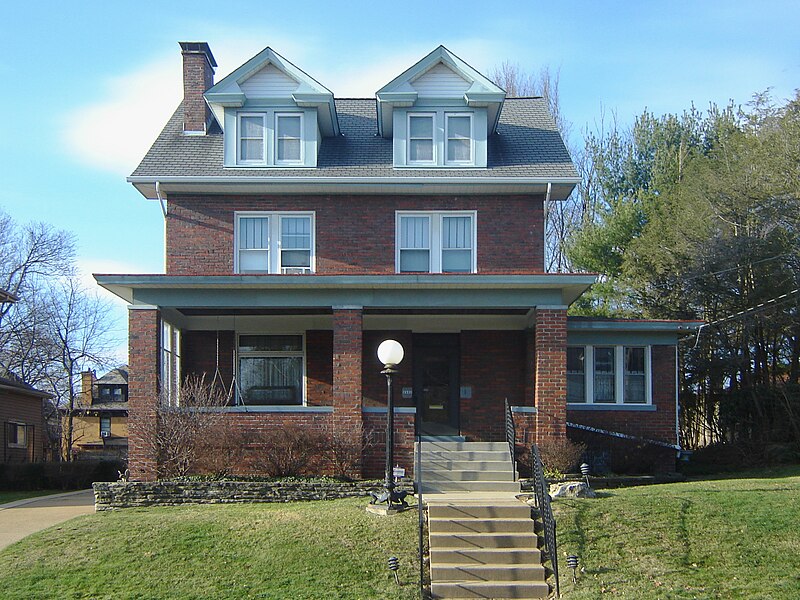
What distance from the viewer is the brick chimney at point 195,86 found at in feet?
77.4

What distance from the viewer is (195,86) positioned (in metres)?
23.7

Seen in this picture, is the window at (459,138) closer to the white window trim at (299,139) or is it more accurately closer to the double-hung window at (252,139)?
the white window trim at (299,139)

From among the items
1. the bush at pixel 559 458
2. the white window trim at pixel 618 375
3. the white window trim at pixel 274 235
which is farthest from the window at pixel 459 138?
the bush at pixel 559 458

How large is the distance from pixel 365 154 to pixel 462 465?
8.32 m

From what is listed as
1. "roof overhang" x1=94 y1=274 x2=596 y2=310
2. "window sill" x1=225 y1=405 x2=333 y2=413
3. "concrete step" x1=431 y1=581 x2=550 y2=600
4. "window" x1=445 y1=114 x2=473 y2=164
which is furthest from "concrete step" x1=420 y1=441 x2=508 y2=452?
"window" x1=445 y1=114 x2=473 y2=164

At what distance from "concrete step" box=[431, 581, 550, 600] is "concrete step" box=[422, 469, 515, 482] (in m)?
4.83

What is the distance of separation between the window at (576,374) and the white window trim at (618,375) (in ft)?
0.20

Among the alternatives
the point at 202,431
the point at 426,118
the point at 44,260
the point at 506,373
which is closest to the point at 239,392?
the point at 202,431

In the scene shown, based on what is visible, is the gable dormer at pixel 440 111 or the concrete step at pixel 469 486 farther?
the gable dormer at pixel 440 111

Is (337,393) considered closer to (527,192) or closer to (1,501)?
(527,192)

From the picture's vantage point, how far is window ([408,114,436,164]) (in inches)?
879

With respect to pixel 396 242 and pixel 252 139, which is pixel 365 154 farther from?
pixel 252 139

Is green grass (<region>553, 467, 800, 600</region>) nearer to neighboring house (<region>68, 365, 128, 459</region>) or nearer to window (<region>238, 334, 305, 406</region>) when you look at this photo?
window (<region>238, 334, 305, 406</region>)

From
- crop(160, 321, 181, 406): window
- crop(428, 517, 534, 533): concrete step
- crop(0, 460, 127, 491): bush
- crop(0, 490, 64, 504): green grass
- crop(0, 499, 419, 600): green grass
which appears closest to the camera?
crop(0, 499, 419, 600): green grass
